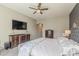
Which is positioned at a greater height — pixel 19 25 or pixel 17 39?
pixel 19 25

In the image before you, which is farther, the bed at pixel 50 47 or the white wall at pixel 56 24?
the white wall at pixel 56 24

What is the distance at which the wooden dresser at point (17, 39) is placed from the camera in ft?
5.81

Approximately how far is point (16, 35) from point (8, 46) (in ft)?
0.55

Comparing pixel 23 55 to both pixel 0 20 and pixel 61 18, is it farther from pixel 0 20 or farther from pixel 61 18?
pixel 61 18

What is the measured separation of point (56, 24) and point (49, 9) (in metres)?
0.22

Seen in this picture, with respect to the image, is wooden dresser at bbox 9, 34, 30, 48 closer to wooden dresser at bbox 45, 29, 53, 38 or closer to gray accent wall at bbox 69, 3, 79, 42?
wooden dresser at bbox 45, 29, 53, 38

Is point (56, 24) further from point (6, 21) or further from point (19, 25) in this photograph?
point (6, 21)

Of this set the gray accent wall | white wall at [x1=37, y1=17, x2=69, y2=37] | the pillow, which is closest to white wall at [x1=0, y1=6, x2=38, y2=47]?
white wall at [x1=37, y1=17, x2=69, y2=37]

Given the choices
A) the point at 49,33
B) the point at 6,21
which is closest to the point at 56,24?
the point at 49,33

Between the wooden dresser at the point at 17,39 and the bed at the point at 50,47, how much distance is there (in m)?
0.06

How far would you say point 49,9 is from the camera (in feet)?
5.95

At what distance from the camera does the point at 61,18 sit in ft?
6.04

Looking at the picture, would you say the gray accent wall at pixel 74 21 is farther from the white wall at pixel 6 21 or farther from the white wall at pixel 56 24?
the white wall at pixel 6 21

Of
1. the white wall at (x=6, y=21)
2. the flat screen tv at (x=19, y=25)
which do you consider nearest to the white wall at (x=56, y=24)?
the flat screen tv at (x=19, y=25)
